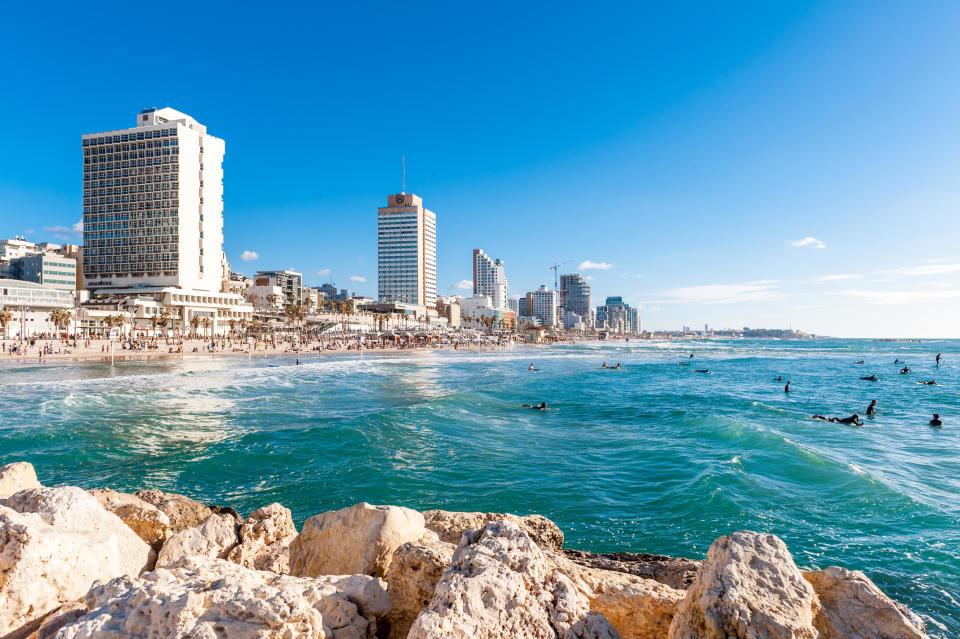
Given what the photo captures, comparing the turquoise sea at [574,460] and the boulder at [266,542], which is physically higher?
the boulder at [266,542]

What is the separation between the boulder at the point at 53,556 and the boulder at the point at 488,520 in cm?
365

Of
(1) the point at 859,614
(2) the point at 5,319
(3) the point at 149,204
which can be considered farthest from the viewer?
(3) the point at 149,204

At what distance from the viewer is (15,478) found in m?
7.48

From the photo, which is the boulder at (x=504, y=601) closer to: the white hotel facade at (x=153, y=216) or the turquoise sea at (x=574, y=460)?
the turquoise sea at (x=574, y=460)

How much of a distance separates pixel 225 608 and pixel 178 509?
18.1 ft

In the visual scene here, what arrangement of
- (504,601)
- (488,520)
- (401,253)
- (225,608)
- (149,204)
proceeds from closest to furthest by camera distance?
(225,608) → (504,601) → (488,520) → (149,204) → (401,253)

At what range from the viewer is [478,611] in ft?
11.8

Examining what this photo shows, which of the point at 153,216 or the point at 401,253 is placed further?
the point at 401,253

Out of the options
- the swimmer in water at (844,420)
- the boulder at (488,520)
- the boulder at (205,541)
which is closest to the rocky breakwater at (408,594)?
the boulder at (205,541)

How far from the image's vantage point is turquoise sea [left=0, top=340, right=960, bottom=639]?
10133 mm

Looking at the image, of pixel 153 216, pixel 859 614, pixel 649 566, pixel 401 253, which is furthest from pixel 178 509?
pixel 401 253

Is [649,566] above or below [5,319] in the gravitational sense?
below

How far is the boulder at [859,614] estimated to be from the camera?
4.01 m

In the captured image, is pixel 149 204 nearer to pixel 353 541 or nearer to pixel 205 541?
pixel 205 541
